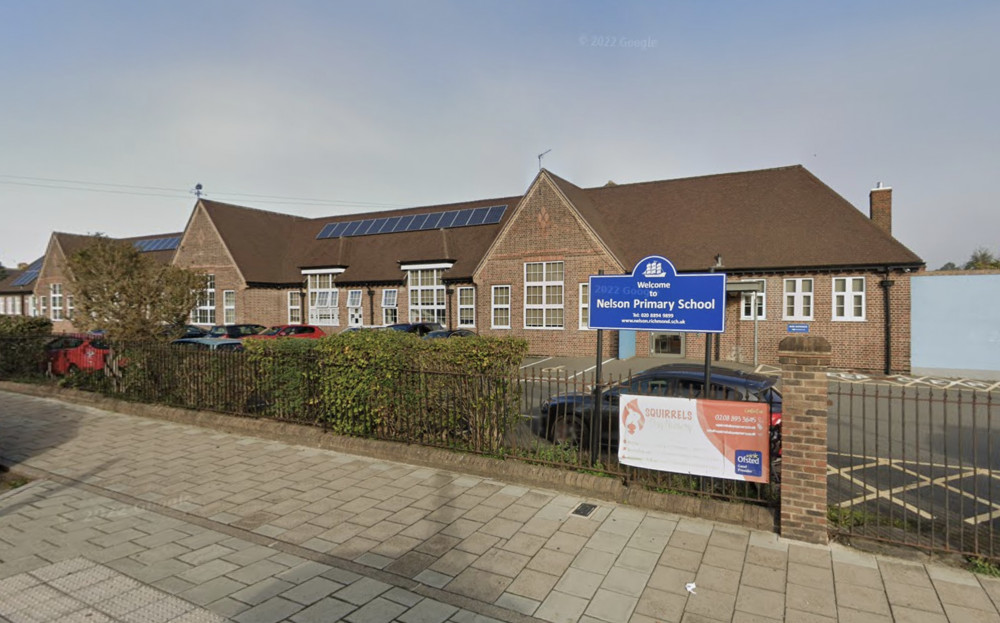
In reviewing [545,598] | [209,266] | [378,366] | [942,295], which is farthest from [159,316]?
[942,295]

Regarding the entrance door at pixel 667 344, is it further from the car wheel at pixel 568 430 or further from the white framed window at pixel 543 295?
the car wheel at pixel 568 430

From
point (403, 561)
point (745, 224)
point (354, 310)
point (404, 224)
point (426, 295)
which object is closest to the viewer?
point (403, 561)

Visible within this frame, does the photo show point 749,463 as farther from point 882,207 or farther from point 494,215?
point 494,215

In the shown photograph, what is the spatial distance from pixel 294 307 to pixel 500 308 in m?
15.7

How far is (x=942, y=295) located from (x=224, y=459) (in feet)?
77.8

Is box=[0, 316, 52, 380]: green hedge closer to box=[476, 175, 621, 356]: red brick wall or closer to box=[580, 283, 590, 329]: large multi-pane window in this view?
box=[476, 175, 621, 356]: red brick wall

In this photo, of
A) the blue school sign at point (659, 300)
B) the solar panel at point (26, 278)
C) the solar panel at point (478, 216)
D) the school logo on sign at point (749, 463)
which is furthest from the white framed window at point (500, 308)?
the solar panel at point (26, 278)

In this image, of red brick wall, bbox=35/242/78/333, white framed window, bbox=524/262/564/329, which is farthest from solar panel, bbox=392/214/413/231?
red brick wall, bbox=35/242/78/333

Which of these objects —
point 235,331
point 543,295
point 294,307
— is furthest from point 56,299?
A: point 543,295

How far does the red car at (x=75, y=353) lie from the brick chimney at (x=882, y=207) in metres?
27.1

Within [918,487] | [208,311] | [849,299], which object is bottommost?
[918,487]

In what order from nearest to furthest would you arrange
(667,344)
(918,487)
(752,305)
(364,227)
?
(918,487) < (752,305) < (667,344) < (364,227)

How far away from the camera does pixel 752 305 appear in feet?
69.9

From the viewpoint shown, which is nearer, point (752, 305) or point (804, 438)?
point (804, 438)
